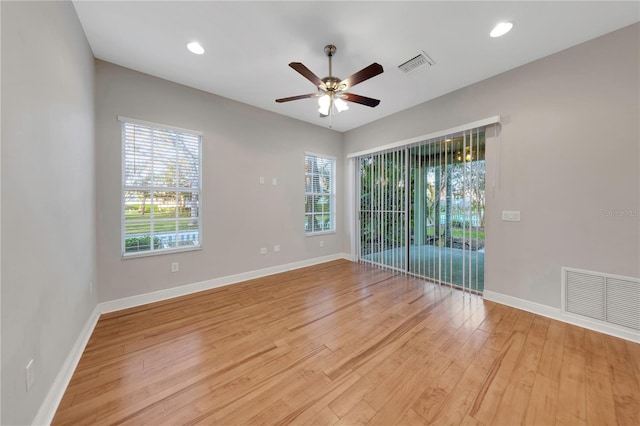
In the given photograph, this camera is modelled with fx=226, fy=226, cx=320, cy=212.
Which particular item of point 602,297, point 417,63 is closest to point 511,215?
point 602,297

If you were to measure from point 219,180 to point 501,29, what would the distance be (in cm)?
382

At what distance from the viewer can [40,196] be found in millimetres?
1378

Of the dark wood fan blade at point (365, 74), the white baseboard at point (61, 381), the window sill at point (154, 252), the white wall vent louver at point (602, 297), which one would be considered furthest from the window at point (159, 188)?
the white wall vent louver at point (602, 297)

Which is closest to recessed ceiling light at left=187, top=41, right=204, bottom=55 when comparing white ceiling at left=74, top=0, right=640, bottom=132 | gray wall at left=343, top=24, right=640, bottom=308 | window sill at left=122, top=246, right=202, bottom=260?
white ceiling at left=74, top=0, right=640, bottom=132

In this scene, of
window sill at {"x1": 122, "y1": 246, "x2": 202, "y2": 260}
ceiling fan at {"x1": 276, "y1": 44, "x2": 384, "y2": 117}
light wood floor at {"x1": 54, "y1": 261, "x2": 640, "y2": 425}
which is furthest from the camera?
window sill at {"x1": 122, "y1": 246, "x2": 202, "y2": 260}

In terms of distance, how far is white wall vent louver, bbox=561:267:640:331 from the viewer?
2.15 m

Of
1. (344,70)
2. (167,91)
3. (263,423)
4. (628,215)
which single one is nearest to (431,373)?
(263,423)

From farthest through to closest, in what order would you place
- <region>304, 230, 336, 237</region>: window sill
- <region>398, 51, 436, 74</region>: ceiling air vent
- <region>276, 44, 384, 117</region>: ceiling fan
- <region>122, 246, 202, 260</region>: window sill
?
<region>304, 230, 336, 237</region>: window sill, <region>122, 246, 202, 260</region>: window sill, <region>398, 51, 436, 74</region>: ceiling air vent, <region>276, 44, 384, 117</region>: ceiling fan

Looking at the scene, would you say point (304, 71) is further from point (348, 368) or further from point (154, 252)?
point (154, 252)

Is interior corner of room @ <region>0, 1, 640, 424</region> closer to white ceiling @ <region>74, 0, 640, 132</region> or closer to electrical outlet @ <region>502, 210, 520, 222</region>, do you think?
electrical outlet @ <region>502, 210, 520, 222</region>

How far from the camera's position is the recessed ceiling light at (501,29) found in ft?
6.99

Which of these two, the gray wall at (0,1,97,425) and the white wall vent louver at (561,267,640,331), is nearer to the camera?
the gray wall at (0,1,97,425)

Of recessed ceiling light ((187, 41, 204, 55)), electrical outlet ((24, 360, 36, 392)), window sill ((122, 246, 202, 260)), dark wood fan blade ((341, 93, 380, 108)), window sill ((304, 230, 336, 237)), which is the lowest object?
electrical outlet ((24, 360, 36, 392))

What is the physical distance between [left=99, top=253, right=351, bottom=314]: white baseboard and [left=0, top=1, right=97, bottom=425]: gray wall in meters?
0.65
